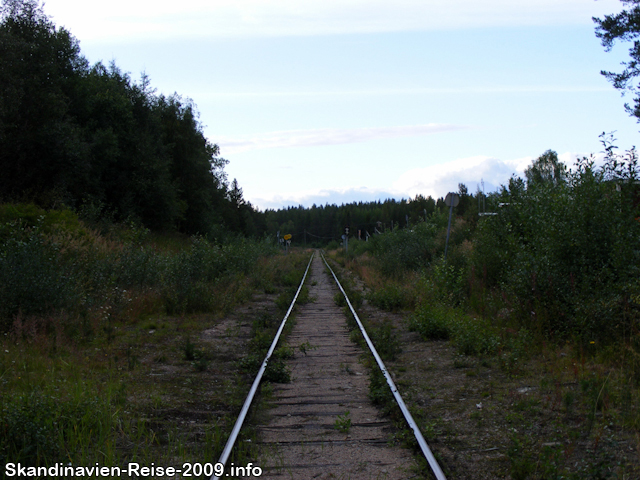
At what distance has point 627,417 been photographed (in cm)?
516

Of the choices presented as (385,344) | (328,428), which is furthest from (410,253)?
(328,428)

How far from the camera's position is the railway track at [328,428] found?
4531 mm

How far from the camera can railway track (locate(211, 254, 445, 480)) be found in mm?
4531

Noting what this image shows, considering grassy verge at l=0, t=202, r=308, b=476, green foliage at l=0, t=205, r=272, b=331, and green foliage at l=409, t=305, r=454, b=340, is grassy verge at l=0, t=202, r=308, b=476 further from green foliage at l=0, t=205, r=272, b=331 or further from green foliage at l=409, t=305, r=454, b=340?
green foliage at l=409, t=305, r=454, b=340

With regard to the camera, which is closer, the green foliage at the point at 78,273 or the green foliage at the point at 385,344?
the green foliage at the point at 385,344

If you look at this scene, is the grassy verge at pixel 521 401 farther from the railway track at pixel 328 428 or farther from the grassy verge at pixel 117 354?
the grassy verge at pixel 117 354

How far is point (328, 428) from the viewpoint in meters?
5.55

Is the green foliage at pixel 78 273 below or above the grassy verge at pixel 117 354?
above

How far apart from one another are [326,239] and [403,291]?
171173 millimetres

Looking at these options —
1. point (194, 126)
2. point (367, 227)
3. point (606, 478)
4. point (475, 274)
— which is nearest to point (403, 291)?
point (475, 274)

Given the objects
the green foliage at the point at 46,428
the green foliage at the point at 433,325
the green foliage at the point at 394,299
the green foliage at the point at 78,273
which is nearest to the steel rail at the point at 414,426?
the green foliage at the point at 433,325

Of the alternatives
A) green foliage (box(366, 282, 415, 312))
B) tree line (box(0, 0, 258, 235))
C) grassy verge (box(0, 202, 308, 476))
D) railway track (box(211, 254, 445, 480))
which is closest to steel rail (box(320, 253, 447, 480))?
railway track (box(211, 254, 445, 480))

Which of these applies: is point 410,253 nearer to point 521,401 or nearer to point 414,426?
point 521,401

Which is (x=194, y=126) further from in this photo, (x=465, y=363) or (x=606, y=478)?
(x=606, y=478)
